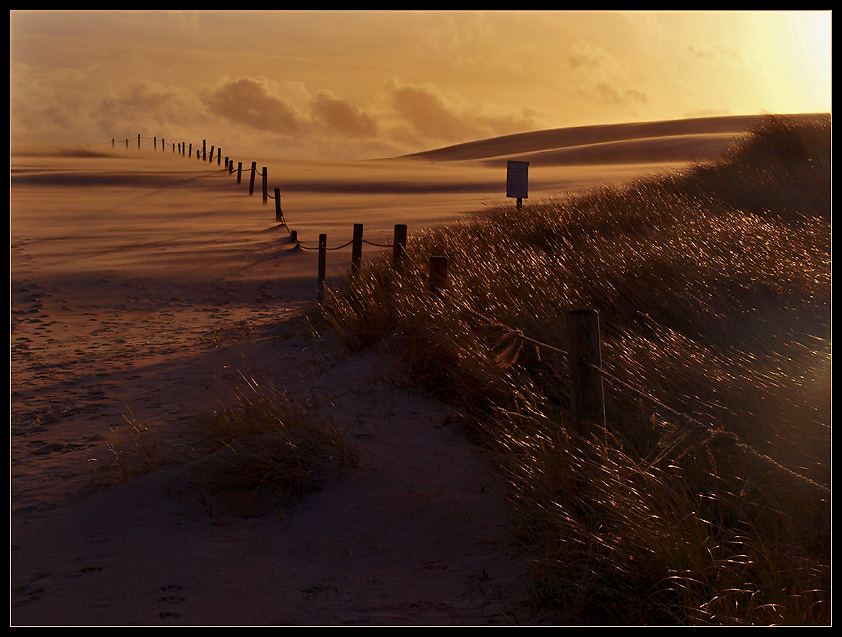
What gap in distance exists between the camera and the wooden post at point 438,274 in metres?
6.01

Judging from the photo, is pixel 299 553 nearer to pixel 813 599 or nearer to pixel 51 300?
pixel 813 599

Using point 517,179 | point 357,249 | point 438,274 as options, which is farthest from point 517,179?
point 438,274

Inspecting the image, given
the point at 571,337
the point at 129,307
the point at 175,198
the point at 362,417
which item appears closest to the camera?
the point at 571,337

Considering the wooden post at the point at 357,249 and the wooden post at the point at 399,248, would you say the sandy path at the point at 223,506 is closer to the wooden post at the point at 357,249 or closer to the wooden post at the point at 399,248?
the wooden post at the point at 357,249

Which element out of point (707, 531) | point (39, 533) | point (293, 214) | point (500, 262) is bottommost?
point (39, 533)

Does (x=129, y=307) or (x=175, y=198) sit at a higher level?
(x=175, y=198)

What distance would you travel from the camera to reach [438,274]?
19.8 ft

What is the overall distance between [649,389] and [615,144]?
46.9 m

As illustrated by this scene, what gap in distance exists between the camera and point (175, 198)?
25531 millimetres

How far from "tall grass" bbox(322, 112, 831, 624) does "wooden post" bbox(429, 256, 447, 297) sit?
0.30 feet

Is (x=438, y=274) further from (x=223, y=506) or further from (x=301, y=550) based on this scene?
(x=301, y=550)

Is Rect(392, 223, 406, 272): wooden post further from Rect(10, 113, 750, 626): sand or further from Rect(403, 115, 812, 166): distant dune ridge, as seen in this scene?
Rect(403, 115, 812, 166): distant dune ridge

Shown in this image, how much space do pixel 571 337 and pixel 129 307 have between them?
8585 millimetres

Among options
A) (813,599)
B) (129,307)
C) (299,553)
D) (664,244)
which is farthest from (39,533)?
(129,307)
